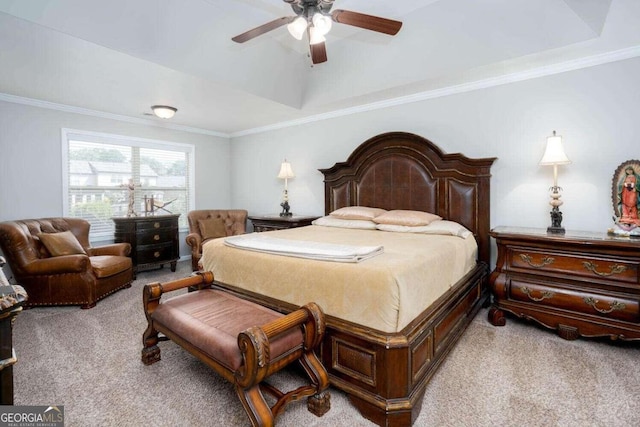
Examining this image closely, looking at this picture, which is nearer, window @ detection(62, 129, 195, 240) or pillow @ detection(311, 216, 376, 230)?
pillow @ detection(311, 216, 376, 230)

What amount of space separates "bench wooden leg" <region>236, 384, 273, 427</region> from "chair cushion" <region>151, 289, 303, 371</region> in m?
0.13

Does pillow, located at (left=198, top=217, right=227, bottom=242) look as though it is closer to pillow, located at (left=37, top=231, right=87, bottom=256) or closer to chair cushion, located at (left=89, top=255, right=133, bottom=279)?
chair cushion, located at (left=89, top=255, right=133, bottom=279)

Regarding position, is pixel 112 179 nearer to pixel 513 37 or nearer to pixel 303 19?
pixel 303 19

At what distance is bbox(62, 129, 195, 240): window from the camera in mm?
4387

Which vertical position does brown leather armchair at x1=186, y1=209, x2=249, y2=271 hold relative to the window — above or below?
below

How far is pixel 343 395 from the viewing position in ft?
6.11

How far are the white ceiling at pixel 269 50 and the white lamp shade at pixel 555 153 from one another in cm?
78

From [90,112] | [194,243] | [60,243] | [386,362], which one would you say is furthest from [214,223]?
[386,362]

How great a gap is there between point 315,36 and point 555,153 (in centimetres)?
233

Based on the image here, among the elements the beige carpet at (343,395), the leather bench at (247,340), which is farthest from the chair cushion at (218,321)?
the beige carpet at (343,395)

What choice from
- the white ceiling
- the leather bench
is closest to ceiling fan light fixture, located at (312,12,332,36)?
the white ceiling

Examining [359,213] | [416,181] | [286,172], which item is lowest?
[359,213]

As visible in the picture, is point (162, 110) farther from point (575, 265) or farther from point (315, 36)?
point (575, 265)

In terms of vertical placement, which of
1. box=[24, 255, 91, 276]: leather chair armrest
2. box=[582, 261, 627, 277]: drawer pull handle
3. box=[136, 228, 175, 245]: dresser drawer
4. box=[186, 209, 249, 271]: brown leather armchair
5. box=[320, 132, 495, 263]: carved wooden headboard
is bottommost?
box=[24, 255, 91, 276]: leather chair armrest
